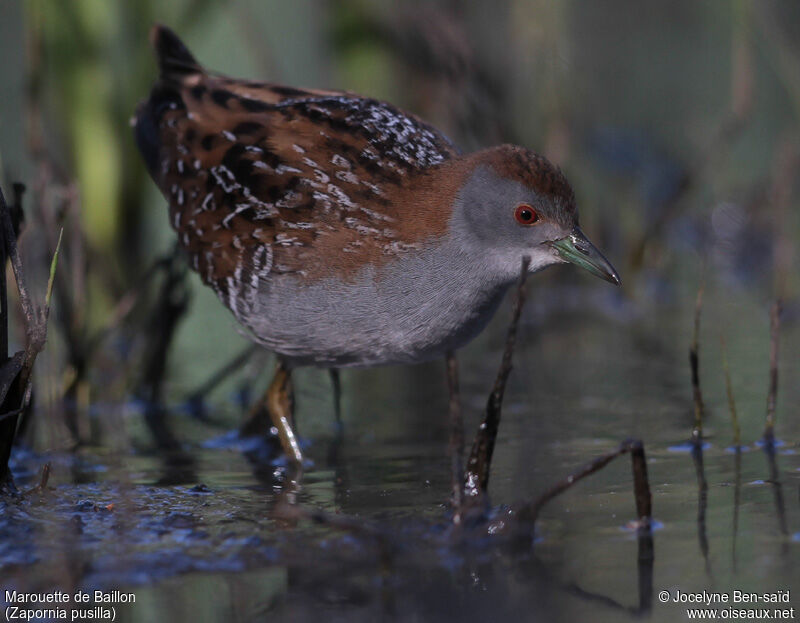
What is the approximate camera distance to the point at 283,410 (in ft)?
15.3

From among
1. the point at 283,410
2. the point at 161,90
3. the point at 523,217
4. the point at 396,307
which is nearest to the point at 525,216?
the point at 523,217

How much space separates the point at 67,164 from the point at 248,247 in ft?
9.73

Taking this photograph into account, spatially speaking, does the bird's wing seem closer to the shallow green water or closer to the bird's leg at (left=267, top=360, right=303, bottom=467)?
the bird's leg at (left=267, top=360, right=303, bottom=467)

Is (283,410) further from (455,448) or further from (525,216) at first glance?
(455,448)

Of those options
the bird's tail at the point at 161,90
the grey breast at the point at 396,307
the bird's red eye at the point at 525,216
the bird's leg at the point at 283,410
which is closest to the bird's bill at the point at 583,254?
the bird's red eye at the point at 525,216

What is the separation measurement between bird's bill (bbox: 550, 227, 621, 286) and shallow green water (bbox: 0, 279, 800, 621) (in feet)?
2.00

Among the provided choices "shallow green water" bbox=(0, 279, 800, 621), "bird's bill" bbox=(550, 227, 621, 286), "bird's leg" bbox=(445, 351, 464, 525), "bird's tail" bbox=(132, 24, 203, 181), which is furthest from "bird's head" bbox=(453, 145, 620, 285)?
"bird's tail" bbox=(132, 24, 203, 181)

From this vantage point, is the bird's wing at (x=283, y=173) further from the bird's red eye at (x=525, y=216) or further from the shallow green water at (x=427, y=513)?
the shallow green water at (x=427, y=513)

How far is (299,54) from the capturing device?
1004 cm

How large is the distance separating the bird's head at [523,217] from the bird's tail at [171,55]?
160cm

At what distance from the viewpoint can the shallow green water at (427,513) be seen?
2.86 meters

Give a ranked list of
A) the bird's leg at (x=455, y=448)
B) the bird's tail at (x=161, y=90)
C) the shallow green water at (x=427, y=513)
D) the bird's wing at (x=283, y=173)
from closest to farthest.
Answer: the shallow green water at (x=427, y=513)
the bird's leg at (x=455, y=448)
the bird's wing at (x=283, y=173)
the bird's tail at (x=161, y=90)

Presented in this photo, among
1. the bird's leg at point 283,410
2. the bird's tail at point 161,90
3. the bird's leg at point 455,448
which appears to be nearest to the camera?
the bird's leg at point 455,448

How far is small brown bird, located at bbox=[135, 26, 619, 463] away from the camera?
412 centimetres
